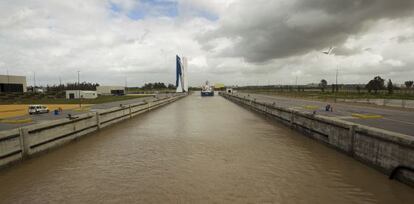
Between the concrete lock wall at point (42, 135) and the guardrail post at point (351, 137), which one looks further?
the guardrail post at point (351, 137)

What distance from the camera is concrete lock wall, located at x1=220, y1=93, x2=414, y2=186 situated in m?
6.71

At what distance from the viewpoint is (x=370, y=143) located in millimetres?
8203

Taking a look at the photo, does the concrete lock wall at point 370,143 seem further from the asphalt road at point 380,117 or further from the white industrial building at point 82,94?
the white industrial building at point 82,94

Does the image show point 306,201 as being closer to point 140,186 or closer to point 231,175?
A: point 231,175

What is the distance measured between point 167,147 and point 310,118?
7.80 meters

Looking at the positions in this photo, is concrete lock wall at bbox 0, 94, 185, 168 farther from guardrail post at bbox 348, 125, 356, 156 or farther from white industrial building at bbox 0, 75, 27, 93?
white industrial building at bbox 0, 75, 27, 93

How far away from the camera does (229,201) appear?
5824mm

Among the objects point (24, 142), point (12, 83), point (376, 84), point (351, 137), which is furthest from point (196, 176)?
point (376, 84)

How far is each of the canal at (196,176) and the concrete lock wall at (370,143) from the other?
0.34m

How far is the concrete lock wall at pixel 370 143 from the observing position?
6.71 meters

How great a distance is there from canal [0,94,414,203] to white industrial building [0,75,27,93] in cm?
9726

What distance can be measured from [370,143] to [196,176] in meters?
5.68

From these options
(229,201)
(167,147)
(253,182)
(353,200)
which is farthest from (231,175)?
(167,147)

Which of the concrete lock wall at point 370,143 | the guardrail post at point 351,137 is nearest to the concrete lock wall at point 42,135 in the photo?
the concrete lock wall at point 370,143
